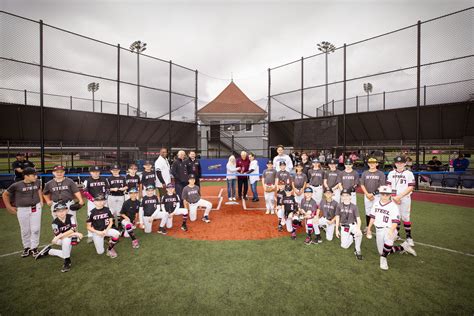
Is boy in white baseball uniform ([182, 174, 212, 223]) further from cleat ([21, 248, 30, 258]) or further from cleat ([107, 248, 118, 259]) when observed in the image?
cleat ([21, 248, 30, 258])

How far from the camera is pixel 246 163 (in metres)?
11.4

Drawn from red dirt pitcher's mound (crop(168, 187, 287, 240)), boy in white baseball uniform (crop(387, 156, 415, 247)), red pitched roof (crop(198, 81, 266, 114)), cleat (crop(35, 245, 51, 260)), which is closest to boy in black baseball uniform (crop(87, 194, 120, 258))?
cleat (crop(35, 245, 51, 260))

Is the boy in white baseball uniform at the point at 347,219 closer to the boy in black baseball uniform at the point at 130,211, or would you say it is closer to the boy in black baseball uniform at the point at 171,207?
the boy in black baseball uniform at the point at 171,207

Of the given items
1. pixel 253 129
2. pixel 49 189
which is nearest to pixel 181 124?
pixel 253 129

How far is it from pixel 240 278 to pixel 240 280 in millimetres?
70

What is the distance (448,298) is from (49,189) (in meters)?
9.11

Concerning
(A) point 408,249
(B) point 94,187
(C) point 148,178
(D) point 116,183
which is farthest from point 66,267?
(A) point 408,249

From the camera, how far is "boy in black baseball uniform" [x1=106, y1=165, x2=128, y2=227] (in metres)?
7.12

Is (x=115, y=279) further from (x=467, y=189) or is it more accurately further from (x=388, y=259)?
(x=467, y=189)

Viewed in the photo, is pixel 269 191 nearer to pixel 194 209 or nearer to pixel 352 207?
pixel 194 209

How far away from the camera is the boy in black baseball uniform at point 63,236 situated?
201 inches

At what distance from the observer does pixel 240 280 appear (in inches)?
177

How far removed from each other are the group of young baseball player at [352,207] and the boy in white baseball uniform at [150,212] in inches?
149

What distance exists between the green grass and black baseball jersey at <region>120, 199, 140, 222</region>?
2.62 ft
